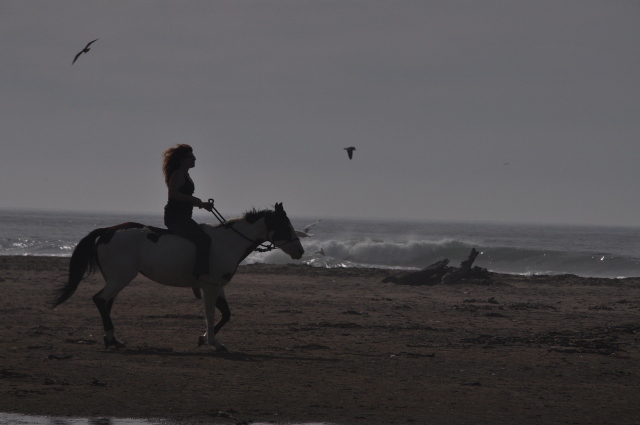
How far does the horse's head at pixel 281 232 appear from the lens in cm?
1095

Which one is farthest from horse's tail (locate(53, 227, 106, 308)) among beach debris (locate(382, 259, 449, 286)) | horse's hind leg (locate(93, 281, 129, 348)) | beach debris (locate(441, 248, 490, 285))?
beach debris (locate(441, 248, 490, 285))

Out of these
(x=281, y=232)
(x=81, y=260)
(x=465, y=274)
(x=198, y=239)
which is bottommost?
(x=465, y=274)

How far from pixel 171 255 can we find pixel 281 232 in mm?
1393

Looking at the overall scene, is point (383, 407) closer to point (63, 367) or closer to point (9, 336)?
point (63, 367)

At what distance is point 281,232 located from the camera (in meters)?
10.9

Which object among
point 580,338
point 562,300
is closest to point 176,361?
point 580,338

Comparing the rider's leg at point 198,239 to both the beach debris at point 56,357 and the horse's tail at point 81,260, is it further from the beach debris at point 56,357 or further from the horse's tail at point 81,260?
the beach debris at point 56,357

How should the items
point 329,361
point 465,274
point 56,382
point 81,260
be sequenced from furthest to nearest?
point 465,274
point 81,260
point 329,361
point 56,382

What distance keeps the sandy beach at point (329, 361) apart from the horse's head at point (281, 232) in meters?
1.30

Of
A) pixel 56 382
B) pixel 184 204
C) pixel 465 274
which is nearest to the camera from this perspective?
pixel 56 382

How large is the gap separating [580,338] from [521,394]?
4.21 meters

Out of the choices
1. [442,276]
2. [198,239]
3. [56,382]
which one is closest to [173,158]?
[198,239]

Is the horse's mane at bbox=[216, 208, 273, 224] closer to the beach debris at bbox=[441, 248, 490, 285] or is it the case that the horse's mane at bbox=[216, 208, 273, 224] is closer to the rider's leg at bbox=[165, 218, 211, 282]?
the rider's leg at bbox=[165, 218, 211, 282]

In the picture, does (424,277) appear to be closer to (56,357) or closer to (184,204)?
(184,204)
